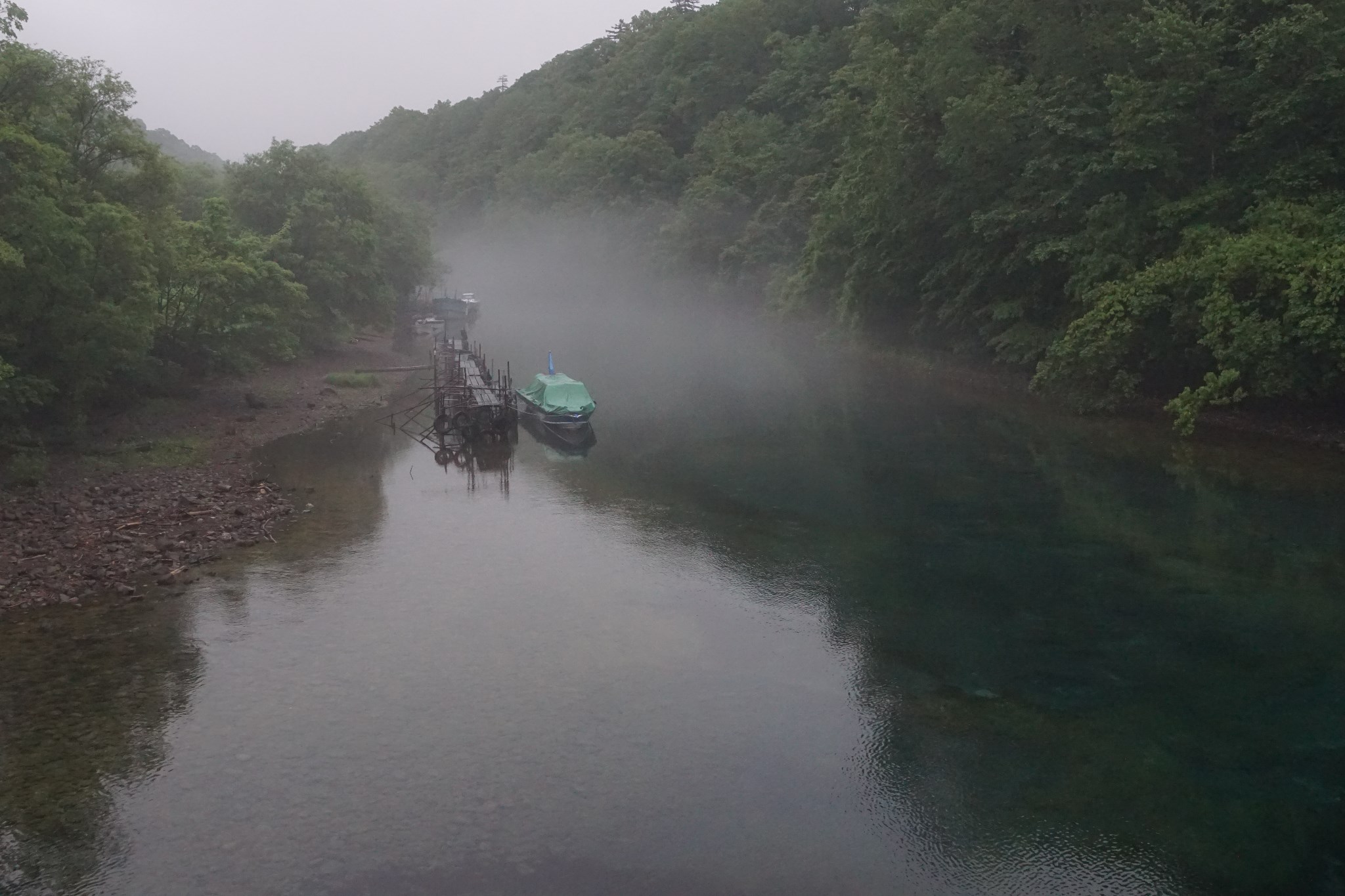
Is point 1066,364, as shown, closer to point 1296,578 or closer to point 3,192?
point 1296,578

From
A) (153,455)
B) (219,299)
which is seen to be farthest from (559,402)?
(153,455)

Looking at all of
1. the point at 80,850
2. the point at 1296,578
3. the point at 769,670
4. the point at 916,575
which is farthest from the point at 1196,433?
the point at 80,850

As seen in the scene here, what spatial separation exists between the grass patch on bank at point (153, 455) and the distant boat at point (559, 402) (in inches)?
411

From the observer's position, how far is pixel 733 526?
24016 mm

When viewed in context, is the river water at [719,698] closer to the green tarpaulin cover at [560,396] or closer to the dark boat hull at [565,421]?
the dark boat hull at [565,421]

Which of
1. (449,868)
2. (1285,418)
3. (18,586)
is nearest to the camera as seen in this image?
(449,868)

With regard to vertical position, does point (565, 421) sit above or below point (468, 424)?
above

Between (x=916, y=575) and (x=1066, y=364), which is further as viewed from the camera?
(x=1066, y=364)

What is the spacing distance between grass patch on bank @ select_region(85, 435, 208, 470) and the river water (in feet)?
9.73

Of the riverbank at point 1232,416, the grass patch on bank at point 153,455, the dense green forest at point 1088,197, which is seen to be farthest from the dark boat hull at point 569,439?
the riverbank at point 1232,416

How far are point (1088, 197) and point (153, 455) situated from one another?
103ft

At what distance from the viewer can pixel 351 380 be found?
4306 centimetres

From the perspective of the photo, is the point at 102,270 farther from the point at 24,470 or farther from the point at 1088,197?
the point at 1088,197

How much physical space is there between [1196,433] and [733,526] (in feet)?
53.7
